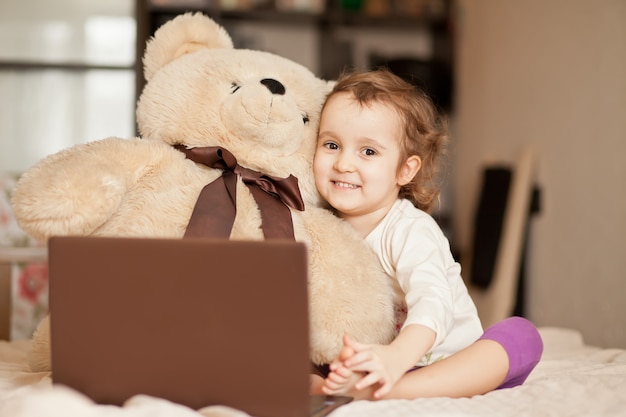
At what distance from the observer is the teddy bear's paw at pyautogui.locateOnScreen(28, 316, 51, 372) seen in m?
1.08

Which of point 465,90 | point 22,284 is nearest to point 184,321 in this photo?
point 22,284

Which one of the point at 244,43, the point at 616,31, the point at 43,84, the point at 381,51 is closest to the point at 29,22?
the point at 43,84

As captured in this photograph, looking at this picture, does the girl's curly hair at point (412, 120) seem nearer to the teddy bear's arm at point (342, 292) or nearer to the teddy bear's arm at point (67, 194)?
the teddy bear's arm at point (342, 292)

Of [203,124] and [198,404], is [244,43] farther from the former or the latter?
[198,404]

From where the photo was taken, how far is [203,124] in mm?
1146

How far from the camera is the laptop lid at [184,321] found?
0.76 meters

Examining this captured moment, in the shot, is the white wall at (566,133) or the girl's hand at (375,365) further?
the white wall at (566,133)

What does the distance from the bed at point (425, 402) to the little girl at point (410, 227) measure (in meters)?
0.05

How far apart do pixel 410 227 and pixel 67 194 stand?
0.52 metres

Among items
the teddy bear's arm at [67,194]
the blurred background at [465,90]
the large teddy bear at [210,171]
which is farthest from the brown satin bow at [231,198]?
the blurred background at [465,90]

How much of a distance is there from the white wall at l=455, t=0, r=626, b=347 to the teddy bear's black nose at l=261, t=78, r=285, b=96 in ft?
5.00

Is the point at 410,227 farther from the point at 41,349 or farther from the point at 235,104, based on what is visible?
the point at 41,349

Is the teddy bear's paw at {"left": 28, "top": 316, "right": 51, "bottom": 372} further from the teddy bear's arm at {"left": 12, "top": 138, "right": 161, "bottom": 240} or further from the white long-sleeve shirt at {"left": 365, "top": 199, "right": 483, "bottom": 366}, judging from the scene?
the white long-sleeve shirt at {"left": 365, "top": 199, "right": 483, "bottom": 366}

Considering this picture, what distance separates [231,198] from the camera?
41.9 inches
